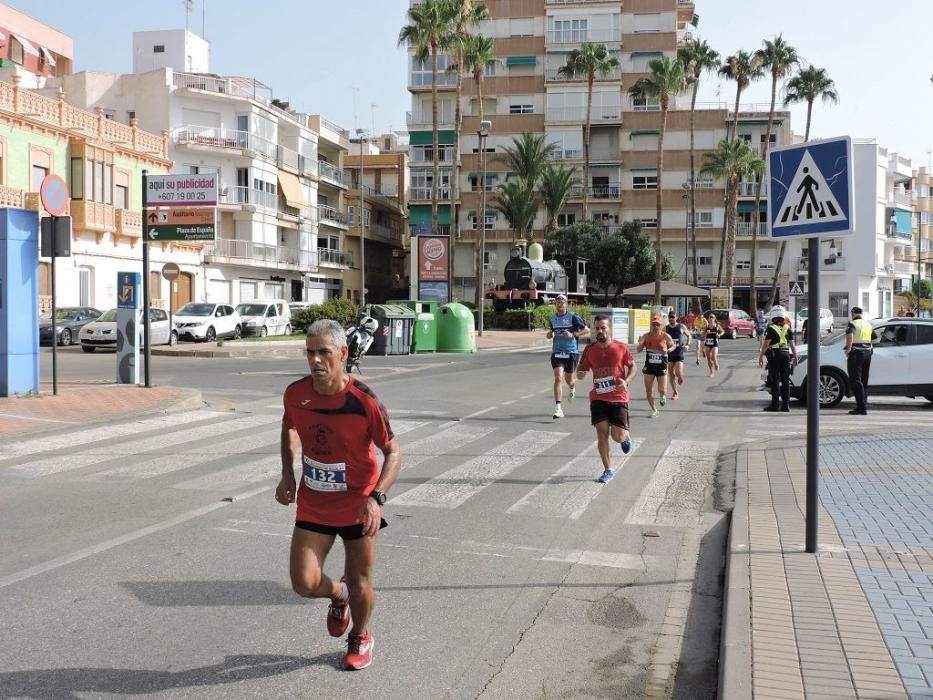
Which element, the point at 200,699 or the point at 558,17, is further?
the point at 558,17

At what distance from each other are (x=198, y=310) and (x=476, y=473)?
2735 cm

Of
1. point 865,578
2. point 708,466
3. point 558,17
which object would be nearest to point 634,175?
point 558,17

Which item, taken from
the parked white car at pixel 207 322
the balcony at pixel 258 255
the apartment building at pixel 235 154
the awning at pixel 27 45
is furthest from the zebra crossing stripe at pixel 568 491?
the awning at pixel 27 45

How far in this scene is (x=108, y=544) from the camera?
626 cm

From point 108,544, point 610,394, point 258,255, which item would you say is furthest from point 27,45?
point 108,544

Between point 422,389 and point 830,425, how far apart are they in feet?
24.8

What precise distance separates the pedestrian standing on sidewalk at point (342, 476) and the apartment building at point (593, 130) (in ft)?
211

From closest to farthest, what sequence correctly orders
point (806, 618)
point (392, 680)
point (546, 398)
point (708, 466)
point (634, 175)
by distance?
point (392, 680) → point (806, 618) → point (708, 466) → point (546, 398) → point (634, 175)

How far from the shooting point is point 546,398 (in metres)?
16.8

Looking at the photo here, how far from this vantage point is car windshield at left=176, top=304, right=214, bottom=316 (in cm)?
3416

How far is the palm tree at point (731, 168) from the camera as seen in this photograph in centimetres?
6147

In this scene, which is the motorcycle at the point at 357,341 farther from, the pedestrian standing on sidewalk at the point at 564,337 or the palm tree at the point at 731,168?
the palm tree at the point at 731,168

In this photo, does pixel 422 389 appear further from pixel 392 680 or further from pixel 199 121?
pixel 199 121

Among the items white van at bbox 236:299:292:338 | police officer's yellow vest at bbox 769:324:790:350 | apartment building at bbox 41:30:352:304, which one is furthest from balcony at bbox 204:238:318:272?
police officer's yellow vest at bbox 769:324:790:350
